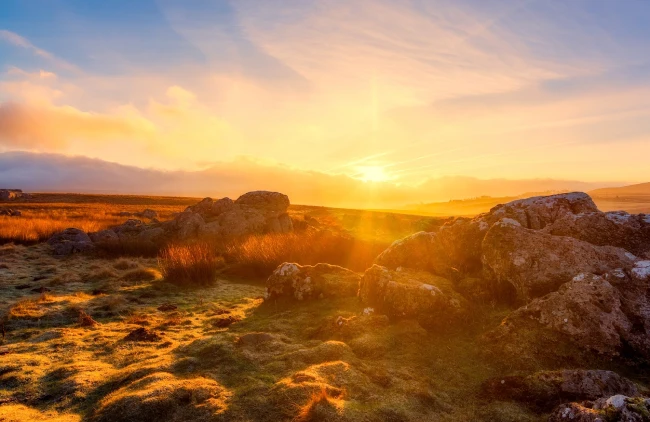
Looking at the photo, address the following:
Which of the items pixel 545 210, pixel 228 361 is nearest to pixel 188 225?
pixel 228 361

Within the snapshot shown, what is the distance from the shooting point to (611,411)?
3.62m

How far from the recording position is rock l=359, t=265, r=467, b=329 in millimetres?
7438

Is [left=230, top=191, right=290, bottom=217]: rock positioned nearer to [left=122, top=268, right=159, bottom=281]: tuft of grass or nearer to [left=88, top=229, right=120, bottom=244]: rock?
[left=88, top=229, right=120, bottom=244]: rock

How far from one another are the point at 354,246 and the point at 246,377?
466 inches

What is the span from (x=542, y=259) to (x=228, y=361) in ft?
19.7

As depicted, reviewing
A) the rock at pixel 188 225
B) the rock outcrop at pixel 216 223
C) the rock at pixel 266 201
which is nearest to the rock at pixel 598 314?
the rock outcrop at pixel 216 223

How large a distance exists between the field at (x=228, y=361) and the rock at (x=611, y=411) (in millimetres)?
820

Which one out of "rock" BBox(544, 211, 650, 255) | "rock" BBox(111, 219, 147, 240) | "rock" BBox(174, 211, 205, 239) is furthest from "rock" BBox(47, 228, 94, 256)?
"rock" BBox(544, 211, 650, 255)

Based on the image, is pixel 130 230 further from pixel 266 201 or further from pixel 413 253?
pixel 413 253

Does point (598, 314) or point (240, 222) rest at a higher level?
point (240, 222)

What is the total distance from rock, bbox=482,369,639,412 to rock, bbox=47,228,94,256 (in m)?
18.2

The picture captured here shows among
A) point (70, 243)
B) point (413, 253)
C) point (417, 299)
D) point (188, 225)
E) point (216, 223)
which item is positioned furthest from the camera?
point (216, 223)

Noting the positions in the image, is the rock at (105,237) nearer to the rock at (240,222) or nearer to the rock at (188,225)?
the rock at (188,225)

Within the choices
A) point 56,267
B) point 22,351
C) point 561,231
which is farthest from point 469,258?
point 56,267
